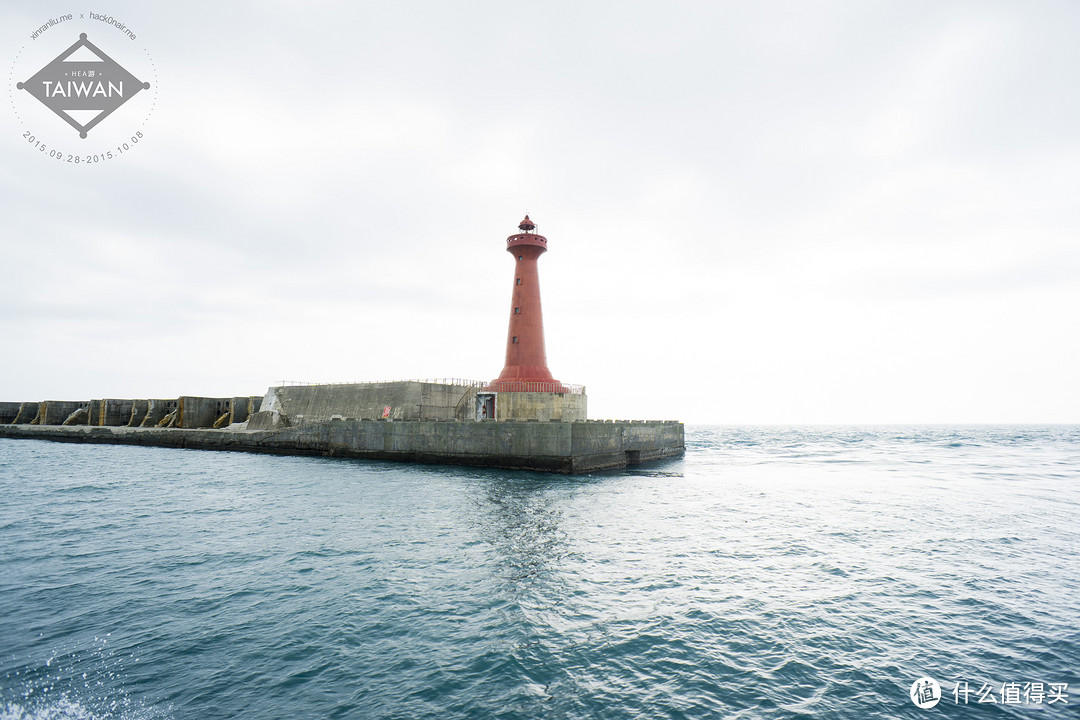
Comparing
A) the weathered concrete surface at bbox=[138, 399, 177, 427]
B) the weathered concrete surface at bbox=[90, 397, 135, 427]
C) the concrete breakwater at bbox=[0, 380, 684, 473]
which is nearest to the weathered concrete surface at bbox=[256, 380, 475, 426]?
the concrete breakwater at bbox=[0, 380, 684, 473]

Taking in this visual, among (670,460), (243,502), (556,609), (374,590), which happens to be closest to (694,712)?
(556,609)

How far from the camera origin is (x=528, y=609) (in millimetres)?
7836

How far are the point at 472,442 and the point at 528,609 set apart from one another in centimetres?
1874

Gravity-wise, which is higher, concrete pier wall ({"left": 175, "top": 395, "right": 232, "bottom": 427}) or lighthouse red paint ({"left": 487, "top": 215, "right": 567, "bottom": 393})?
lighthouse red paint ({"left": 487, "top": 215, "right": 567, "bottom": 393})

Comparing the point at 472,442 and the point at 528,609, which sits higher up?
the point at 472,442

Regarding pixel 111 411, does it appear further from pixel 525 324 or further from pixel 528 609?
pixel 528 609

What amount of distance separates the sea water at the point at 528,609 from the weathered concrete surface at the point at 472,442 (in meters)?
7.69

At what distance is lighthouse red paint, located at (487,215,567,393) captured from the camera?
28844 mm

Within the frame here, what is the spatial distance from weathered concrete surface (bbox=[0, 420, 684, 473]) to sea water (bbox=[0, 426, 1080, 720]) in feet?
25.2

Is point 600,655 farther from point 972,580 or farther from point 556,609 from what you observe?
point 972,580

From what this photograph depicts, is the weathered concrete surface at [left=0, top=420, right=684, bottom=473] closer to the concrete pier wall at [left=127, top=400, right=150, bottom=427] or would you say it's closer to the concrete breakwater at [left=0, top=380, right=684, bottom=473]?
the concrete breakwater at [left=0, top=380, right=684, bottom=473]

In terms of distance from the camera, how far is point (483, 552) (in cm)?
1090

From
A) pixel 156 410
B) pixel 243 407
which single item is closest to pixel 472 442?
pixel 243 407

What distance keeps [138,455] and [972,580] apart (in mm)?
41809
